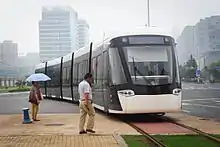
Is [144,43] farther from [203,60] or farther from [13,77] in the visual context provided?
[13,77]

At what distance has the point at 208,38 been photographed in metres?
75.4

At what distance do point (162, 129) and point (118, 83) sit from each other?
312cm

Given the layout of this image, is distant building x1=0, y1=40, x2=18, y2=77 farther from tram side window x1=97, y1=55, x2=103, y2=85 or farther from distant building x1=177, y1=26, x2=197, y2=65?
tram side window x1=97, y1=55, x2=103, y2=85

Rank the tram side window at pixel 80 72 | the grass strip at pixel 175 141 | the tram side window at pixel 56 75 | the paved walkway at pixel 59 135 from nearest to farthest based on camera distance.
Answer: the grass strip at pixel 175 141 < the paved walkway at pixel 59 135 < the tram side window at pixel 80 72 < the tram side window at pixel 56 75

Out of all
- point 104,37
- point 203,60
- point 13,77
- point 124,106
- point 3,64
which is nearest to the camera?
point 124,106

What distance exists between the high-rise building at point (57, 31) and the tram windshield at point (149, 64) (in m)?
94.9

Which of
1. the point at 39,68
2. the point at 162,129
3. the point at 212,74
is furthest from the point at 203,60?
the point at 162,129

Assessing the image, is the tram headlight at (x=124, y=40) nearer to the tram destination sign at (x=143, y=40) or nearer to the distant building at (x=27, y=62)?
the tram destination sign at (x=143, y=40)

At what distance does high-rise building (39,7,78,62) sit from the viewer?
114 m

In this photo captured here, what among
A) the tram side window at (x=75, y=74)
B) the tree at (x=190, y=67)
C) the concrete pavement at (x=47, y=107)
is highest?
the tree at (x=190, y=67)

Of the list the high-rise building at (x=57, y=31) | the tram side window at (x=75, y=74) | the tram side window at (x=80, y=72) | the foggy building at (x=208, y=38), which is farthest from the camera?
the high-rise building at (x=57, y=31)

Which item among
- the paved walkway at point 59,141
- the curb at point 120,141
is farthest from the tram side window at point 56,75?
the curb at point 120,141

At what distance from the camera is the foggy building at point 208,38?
7223 centimetres

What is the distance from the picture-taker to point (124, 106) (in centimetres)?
1755
